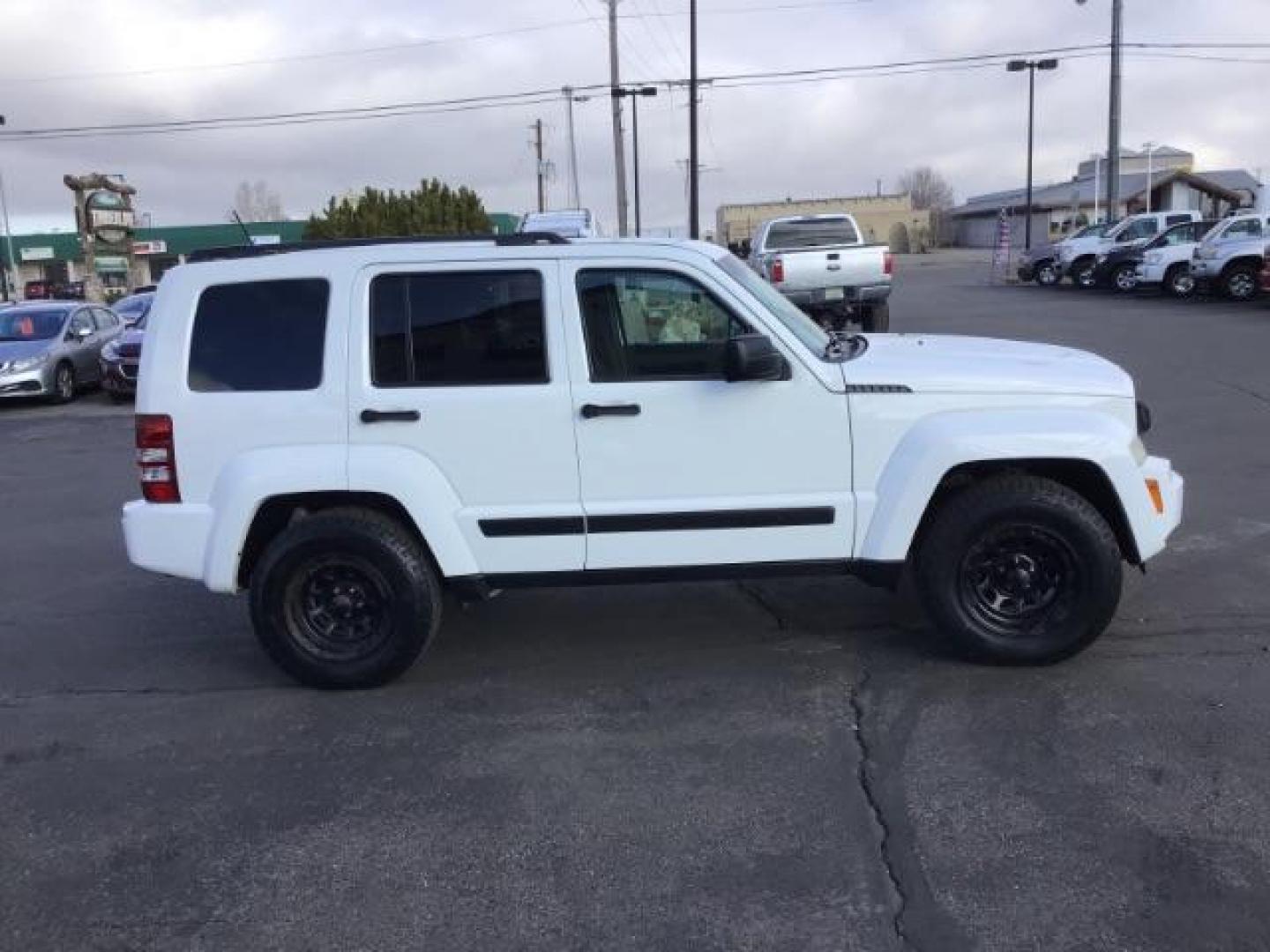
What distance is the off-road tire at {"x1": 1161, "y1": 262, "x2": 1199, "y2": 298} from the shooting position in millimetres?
27609

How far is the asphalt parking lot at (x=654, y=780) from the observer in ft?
11.1

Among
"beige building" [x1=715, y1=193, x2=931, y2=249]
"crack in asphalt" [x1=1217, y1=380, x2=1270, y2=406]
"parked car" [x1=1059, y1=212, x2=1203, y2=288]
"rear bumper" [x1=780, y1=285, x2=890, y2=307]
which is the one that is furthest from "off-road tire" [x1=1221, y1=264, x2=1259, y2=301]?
"beige building" [x1=715, y1=193, x2=931, y2=249]

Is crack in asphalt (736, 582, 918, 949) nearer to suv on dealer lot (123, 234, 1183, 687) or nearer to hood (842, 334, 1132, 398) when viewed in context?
suv on dealer lot (123, 234, 1183, 687)

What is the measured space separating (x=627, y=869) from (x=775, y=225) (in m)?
18.4

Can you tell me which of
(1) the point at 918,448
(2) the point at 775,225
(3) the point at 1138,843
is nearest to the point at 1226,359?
(2) the point at 775,225

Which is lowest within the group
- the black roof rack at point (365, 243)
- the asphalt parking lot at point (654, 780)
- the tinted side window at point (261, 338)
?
the asphalt parking lot at point (654, 780)

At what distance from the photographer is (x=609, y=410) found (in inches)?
193

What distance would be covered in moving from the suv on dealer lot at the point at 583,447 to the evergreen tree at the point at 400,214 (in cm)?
2442

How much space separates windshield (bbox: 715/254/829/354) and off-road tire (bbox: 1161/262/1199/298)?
2527 centimetres

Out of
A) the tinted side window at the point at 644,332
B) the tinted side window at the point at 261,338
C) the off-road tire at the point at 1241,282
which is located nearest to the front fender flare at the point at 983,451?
the tinted side window at the point at 644,332

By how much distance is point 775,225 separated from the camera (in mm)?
20875

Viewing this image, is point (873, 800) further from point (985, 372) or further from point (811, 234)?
point (811, 234)

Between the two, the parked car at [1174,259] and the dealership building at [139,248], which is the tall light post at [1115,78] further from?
the dealership building at [139,248]

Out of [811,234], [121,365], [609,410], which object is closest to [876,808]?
[609,410]
